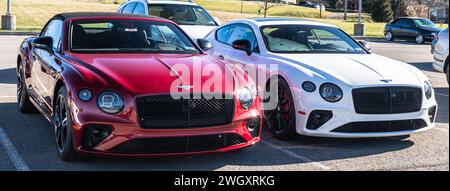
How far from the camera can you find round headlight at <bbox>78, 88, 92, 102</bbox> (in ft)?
16.1

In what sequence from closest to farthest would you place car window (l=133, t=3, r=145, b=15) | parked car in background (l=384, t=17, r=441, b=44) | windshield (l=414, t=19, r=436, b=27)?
car window (l=133, t=3, r=145, b=15), parked car in background (l=384, t=17, r=441, b=44), windshield (l=414, t=19, r=436, b=27)

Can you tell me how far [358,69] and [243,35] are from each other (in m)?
2.15

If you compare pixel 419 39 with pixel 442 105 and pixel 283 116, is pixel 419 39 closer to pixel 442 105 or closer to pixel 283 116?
pixel 442 105

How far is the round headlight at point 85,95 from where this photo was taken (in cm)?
490

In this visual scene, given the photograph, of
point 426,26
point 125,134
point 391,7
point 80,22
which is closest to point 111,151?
point 125,134

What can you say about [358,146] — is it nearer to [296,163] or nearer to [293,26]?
[296,163]

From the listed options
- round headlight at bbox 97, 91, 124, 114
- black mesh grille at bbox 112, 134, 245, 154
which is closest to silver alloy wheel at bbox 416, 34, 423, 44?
black mesh grille at bbox 112, 134, 245, 154

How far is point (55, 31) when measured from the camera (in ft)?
22.6

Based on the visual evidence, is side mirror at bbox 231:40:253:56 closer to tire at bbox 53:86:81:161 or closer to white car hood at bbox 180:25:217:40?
tire at bbox 53:86:81:161

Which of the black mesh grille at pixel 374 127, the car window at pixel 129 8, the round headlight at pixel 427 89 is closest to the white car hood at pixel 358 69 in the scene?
the round headlight at pixel 427 89

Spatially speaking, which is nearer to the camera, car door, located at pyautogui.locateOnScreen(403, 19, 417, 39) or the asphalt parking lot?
the asphalt parking lot

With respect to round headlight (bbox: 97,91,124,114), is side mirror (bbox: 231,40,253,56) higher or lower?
higher

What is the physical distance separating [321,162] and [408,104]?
1318mm

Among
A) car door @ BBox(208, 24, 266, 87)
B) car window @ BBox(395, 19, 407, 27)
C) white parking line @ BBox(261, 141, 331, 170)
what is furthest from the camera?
car window @ BBox(395, 19, 407, 27)
